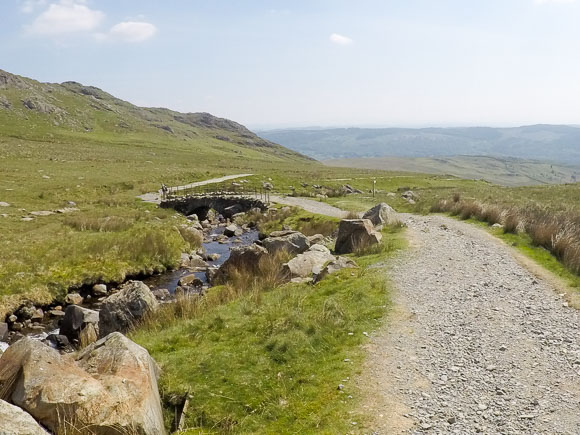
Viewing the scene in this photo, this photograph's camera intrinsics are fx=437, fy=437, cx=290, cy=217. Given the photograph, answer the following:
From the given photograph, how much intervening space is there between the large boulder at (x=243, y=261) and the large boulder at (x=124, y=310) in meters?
6.37

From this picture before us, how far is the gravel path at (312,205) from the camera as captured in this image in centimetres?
4561

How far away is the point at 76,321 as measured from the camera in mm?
20094

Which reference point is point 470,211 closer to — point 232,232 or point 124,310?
point 232,232

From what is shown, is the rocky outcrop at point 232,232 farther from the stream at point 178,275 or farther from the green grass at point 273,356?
the green grass at point 273,356

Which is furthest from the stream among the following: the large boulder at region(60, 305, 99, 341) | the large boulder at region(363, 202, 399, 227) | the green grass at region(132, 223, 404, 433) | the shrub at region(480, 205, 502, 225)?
the shrub at region(480, 205, 502, 225)

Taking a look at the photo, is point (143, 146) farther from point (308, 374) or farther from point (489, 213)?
point (308, 374)

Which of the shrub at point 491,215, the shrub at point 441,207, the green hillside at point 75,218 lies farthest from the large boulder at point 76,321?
the shrub at point 441,207

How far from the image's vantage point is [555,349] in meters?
12.7

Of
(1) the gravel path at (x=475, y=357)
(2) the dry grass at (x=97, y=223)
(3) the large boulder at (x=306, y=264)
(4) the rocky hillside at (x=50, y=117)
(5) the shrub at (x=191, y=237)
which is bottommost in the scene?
(5) the shrub at (x=191, y=237)

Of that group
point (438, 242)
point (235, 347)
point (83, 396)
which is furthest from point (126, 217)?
point (83, 396)

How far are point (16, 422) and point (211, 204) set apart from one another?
52507mm

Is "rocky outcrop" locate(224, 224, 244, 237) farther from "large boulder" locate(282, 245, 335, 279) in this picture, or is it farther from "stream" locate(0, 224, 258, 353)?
"large boulder" locate(282, 245, 335, 279)

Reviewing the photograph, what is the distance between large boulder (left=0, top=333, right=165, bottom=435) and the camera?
8602 mm

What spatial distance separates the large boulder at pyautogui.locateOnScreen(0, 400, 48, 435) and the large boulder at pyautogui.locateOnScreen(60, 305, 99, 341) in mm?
12310
